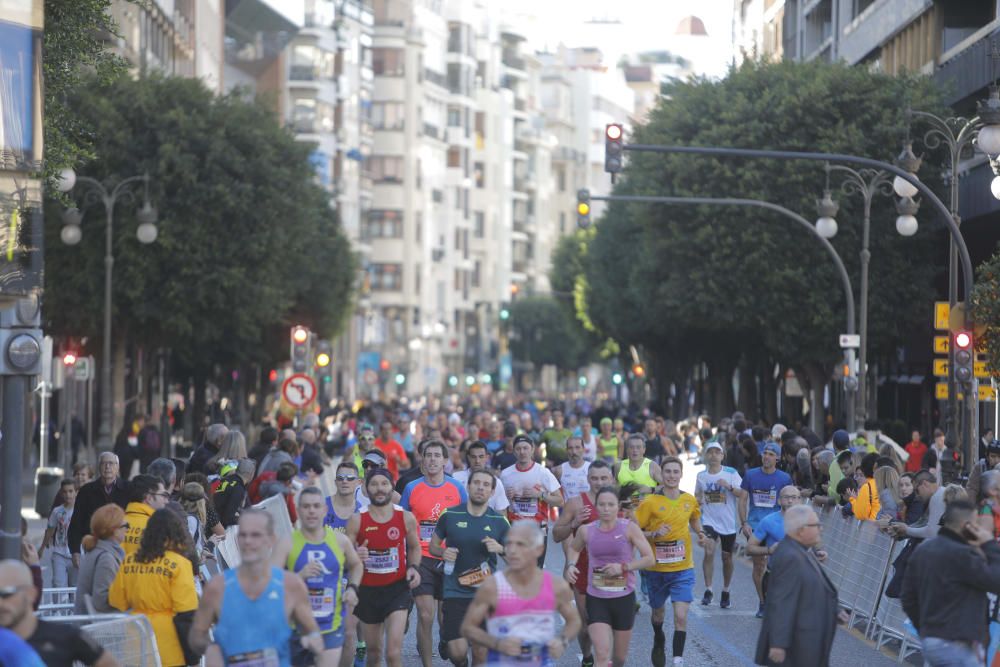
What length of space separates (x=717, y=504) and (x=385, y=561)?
7714 mm

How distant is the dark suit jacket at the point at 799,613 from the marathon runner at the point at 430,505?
15.5 ft

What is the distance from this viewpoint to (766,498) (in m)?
21.3

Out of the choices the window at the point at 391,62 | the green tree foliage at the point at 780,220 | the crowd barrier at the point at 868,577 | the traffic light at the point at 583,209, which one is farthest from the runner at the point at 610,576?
the window at the point at 391,62

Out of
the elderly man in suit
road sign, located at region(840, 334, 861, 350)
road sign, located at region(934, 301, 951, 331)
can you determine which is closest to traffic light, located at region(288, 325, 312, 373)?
road sign, located at region(840, 334, 861, 350)

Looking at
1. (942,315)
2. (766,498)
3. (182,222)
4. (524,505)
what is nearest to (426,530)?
(524,505)

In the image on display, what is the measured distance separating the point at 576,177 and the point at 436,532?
551 feet

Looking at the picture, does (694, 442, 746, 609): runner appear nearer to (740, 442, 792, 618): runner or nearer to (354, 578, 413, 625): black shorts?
(740, 442, 792, 618): runner

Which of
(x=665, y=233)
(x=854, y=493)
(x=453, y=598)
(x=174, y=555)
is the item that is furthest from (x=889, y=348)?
(x=174, y=555)

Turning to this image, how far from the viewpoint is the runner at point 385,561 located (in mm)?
14406

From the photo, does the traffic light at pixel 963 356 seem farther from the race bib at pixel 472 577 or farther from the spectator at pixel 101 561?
the spectator at pixel 101 561

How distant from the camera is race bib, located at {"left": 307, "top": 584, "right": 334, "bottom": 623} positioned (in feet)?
40.2

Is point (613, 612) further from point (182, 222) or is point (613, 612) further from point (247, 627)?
point (182, 222)

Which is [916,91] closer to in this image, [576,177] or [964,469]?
[964,469]

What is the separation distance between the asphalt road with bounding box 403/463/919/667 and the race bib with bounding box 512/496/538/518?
129 cm
